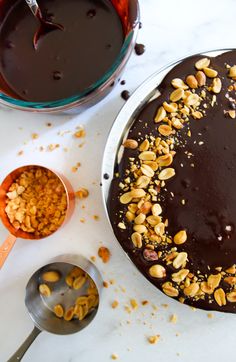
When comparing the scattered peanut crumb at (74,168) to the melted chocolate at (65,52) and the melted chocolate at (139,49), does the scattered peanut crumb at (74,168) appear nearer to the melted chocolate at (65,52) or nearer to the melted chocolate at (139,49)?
the melted chocolate at (65,52)

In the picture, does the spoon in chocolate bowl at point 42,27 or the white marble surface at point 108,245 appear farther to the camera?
the white marble surface at point 108,245

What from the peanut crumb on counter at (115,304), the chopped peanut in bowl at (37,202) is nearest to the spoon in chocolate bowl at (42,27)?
the chopped peanut in bowl at (37,202)

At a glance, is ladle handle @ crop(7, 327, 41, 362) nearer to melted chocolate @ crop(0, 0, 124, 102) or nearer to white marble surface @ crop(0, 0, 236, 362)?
white marble surface @ crop(0, 0, 236, 362)

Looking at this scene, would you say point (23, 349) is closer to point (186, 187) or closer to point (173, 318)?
point (173, 318)

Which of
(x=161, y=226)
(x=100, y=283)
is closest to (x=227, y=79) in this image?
(x=161, y=226)

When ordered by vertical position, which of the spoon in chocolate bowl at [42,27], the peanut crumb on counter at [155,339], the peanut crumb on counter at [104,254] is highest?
the spoon in chocolate bowl at [42,27]
